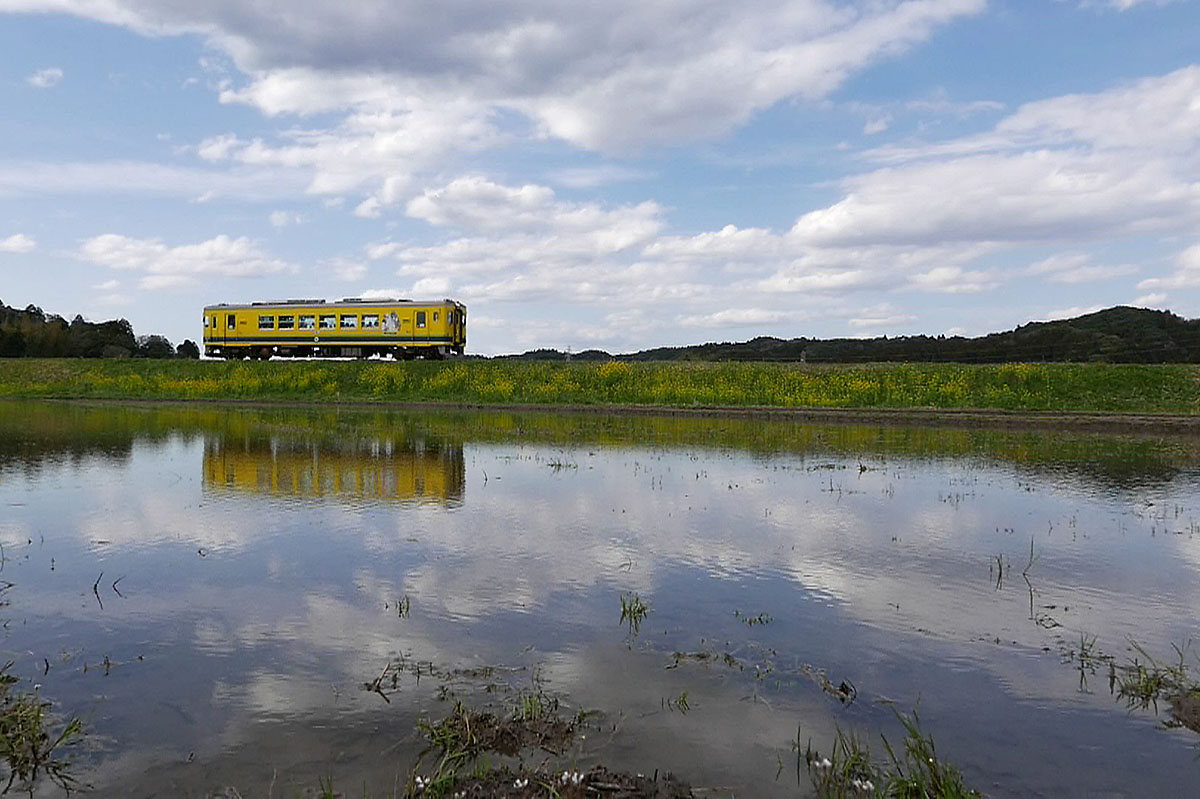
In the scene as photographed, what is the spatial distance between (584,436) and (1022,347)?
143ft

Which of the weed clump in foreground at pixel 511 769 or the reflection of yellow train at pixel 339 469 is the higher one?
the reflection of yellow train at pixel 339 469

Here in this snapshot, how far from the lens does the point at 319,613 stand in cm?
897

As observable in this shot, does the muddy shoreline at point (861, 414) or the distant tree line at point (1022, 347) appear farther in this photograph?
the distant tree line at point (1022, 347)

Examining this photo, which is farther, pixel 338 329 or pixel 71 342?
pixel 71 342

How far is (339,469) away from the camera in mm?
20188

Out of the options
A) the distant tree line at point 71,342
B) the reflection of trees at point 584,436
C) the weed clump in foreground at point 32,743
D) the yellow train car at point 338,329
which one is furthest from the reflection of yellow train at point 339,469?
the distant tree line at point 71,342

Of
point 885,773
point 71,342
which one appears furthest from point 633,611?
point 71,342

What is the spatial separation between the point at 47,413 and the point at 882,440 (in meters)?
38.2

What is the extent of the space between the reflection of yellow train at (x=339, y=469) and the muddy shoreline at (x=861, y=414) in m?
17.9

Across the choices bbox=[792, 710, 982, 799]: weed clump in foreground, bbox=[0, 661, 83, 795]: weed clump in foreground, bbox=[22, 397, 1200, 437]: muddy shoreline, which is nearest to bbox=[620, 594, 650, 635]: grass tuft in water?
bbox=[792, 710, 982, 799]: weed clump in foreground

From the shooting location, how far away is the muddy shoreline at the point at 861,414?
115ft

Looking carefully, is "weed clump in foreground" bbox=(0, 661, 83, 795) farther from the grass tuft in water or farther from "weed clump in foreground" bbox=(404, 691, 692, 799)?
the grass tuft in water

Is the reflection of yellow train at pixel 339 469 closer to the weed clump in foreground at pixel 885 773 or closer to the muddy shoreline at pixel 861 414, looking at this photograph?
the weed clump in foreground at pixel 885 773

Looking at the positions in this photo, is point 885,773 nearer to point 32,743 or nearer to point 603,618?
point 603,618
